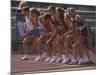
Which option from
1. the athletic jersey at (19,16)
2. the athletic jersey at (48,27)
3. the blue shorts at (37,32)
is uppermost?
the athletic jersey at (19,16)

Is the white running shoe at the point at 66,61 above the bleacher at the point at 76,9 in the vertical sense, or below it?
below

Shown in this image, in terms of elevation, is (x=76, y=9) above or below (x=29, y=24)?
above

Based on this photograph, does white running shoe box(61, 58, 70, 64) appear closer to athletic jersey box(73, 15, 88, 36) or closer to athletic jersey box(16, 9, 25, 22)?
athletic jersey box(73, 15, 88, 36)

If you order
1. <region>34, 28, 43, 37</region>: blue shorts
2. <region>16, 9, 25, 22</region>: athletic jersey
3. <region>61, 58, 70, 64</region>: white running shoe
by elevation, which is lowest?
<region>61, 58, 70, 64</region>: white running shoe

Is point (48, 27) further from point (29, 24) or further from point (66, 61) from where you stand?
point (66, 61)

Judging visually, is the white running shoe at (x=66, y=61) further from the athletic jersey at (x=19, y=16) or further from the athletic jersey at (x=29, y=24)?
the athletic jersey at (x=19, y=16)

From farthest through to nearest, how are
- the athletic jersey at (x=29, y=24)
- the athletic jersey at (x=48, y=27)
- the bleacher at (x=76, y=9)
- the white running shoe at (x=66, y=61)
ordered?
the white running shoe at (x=66, y=61)
the athletic jersey at (x=48, y=27)
the athletic jersey at (x=29, y=24)
the bleacher at (x=76, y=9)

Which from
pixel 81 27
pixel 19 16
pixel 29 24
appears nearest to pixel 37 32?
pixel 29 24

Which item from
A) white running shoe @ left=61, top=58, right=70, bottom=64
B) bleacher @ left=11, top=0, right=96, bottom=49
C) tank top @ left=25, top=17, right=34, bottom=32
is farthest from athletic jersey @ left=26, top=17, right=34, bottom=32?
white running shoe @ left=61, top=58, right=70, bottom=64

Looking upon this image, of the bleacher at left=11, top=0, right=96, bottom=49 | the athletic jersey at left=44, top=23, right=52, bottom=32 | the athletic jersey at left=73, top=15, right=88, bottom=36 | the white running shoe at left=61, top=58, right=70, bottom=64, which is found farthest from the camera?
the athletic jersey at left=73, top=15, right=88, bottom=36

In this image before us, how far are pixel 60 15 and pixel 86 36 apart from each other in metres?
0.64

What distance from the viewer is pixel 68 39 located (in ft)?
16.6

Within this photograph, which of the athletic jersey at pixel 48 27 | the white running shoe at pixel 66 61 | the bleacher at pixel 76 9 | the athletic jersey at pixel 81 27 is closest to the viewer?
the bleacher at pixel 76 9

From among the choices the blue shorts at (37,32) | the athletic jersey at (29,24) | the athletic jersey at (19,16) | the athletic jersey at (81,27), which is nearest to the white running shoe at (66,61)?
the athletic jersey at (81,27)
